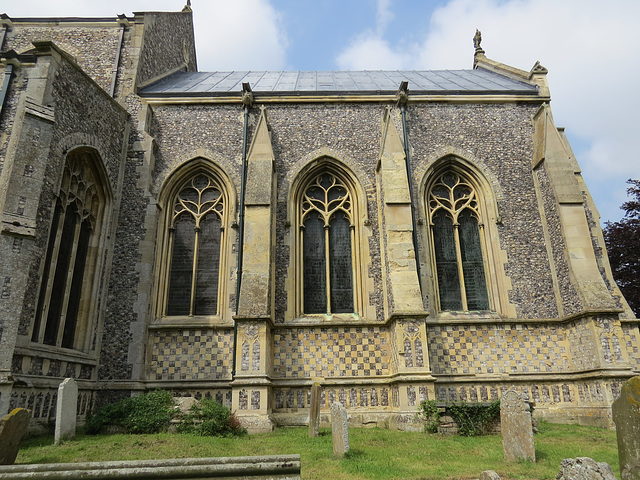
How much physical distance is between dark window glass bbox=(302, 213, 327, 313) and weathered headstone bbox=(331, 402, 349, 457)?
5.44 metres

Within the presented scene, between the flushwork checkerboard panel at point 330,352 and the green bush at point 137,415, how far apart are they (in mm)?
2849

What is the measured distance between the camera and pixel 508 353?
1173 centimetres

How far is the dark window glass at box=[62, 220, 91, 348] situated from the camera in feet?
34.9

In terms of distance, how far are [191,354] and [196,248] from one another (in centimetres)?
306

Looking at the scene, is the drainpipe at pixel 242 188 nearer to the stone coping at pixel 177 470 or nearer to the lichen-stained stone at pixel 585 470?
the lichen-stained stone at pixel 585 470

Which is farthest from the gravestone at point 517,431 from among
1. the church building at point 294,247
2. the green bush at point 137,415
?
the green bush at point 137,415

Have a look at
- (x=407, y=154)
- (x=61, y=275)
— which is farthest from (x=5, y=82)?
(x=407, y=154)

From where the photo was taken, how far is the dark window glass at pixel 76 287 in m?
10.6

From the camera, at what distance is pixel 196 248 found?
12828mm

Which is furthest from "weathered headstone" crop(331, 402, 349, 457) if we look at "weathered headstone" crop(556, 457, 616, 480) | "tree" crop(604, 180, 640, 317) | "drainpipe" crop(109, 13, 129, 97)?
"tree" crop(604, 180, 640, 317)

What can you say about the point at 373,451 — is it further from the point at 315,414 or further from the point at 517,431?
the point at 517,431

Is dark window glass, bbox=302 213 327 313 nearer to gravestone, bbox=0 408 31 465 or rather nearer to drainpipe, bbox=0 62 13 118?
gravestone, bbox=0 408 31 465

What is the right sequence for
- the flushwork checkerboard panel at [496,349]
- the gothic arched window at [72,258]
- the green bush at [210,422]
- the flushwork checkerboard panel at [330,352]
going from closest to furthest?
1. the green bush at [210,422]
2. the gothic arched window at [72,258]
3. the flushwork checkerboard panel at [330,352]
4. the flushwork checkerboard panel at [496,349]

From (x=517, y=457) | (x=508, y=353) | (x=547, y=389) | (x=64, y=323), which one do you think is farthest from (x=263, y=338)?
(x=547, y=389)
